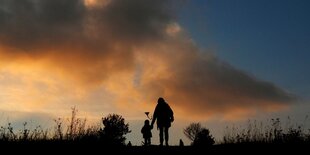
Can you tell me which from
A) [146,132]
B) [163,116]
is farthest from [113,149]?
[146,132]

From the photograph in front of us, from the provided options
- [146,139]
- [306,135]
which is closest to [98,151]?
[306,135]

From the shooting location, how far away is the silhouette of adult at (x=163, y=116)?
66.9 feet

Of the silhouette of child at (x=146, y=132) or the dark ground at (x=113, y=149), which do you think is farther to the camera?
the silhouette of child at (x=146, y=132)

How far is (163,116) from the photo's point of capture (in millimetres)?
20359

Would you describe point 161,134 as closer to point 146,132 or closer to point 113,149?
point 146,132

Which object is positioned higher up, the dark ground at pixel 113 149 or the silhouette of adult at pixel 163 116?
the silhouette of adult at pixel 163 116

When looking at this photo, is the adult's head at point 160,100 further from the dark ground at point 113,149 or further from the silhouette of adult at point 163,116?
the dark ground at point 113,149

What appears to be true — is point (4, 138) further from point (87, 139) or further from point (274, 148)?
point (274, 148)

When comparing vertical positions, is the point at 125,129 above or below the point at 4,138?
above

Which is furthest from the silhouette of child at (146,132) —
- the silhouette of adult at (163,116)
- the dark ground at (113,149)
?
the dark ground at (113,149)

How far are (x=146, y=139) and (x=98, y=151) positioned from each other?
12.3m

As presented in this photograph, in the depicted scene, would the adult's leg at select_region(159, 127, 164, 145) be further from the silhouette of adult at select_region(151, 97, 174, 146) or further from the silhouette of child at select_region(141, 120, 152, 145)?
the silhouette of child at select_region(141, 120, 152, 145)

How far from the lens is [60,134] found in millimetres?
15234

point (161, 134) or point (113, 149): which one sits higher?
point (161, 134)
